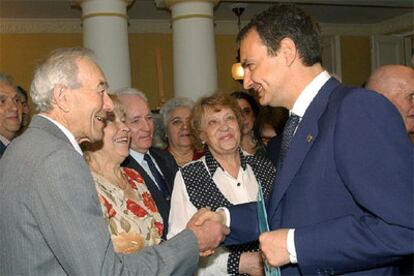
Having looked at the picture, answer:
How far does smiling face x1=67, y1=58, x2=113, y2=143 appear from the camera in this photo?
6.23 feet

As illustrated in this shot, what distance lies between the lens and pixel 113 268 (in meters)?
1.63

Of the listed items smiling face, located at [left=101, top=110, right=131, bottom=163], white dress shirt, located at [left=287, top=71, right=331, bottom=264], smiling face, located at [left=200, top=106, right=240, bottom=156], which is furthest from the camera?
smiling face, located at [left=200, top=106, right=240, bottom=156]

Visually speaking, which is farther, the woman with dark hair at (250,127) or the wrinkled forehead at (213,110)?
the woman with dark hair at (250,127)

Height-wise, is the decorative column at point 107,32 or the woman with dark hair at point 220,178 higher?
the decorative column at point 107,32

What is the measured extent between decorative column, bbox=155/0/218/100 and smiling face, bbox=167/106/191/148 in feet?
8.71

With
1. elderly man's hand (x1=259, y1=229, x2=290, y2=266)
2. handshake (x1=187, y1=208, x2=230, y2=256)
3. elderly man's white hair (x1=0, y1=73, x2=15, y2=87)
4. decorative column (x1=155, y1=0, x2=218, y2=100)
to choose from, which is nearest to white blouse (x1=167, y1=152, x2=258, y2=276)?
handshake (x1=187, y1=208, x2=230, y2=256)

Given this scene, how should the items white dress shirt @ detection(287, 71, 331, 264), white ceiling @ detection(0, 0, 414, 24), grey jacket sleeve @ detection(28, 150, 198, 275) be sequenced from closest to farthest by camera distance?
grey jacket sleeve @ detection(28, 150, 198, 275) → white dress shirt @ detection(287, 71, 331, 264) → white ceiling @ detection(0, 0, 414, 24)

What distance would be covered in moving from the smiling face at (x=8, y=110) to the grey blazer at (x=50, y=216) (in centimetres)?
237

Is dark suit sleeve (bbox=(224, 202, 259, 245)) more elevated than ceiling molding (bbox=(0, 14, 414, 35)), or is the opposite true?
ceiling molding (bbox=(0, 14, 414, 35))

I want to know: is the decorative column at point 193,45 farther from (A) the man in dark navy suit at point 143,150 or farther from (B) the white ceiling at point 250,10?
(A) the man in dark navy suit at point 143,150

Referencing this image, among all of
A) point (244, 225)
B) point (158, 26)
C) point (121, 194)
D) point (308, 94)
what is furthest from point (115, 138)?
point (158, 26)

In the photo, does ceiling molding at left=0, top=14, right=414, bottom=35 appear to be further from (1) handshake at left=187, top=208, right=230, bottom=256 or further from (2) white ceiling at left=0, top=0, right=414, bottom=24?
(1) handshake at left=187, top=208, right=230, bottom=256

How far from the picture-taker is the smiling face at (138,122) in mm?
3340

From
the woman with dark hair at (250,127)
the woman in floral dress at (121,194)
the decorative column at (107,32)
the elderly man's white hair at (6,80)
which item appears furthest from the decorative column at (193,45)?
the woman in floral dress at (121,194)
